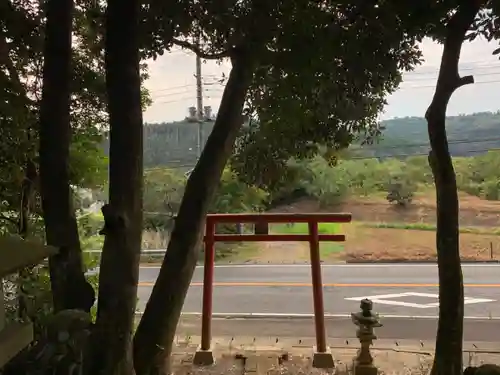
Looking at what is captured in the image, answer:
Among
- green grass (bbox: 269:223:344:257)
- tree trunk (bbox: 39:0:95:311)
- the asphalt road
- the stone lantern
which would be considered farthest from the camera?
the asphalt road

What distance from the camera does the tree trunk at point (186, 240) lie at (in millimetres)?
2348

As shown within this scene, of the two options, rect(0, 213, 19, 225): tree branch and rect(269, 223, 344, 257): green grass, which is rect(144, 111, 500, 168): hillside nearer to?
rect(269, 223, 344, 257): green grass

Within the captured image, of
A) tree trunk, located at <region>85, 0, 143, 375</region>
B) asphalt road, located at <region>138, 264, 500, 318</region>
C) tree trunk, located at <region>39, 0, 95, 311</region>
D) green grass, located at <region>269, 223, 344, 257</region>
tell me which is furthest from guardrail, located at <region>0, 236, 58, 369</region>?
asphalt road, located at <region>138, 264, 500, 318</region>

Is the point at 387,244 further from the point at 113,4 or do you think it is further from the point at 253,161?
the point at 113,4

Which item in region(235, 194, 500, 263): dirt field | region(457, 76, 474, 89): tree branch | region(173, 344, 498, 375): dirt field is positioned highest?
region(457, 76, 474, 89): tree branch

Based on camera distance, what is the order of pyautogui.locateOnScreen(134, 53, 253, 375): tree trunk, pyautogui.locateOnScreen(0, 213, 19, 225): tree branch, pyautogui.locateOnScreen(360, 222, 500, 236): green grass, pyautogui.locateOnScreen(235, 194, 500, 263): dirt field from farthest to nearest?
pyautogui.locateOnScreen(360, 222, 500, 236): green grass
pyautogui.locateOnScreen(235, 194, 500, 263): dirt field
pyautogui.locateOnScreen(0, 213, 19, 225): tree branch
pyautogui.locateOnScreen(134, 53, 253, 375): tree trunk

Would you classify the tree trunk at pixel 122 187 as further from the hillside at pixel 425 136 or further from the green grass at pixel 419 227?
the green grass at pixel 419 227

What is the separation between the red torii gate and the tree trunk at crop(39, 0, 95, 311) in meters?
1.38

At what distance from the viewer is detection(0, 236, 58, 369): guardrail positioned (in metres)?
1.02

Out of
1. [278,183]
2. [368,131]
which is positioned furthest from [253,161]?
[368,131]

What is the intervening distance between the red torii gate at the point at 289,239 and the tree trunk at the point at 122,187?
137 cm

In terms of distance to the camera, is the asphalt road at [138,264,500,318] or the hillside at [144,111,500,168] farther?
the asphalt road at [138,264,500,318]

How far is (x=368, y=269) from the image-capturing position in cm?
578

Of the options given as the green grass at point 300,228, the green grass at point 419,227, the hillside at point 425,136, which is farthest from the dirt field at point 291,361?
the hillside at point 425,136
